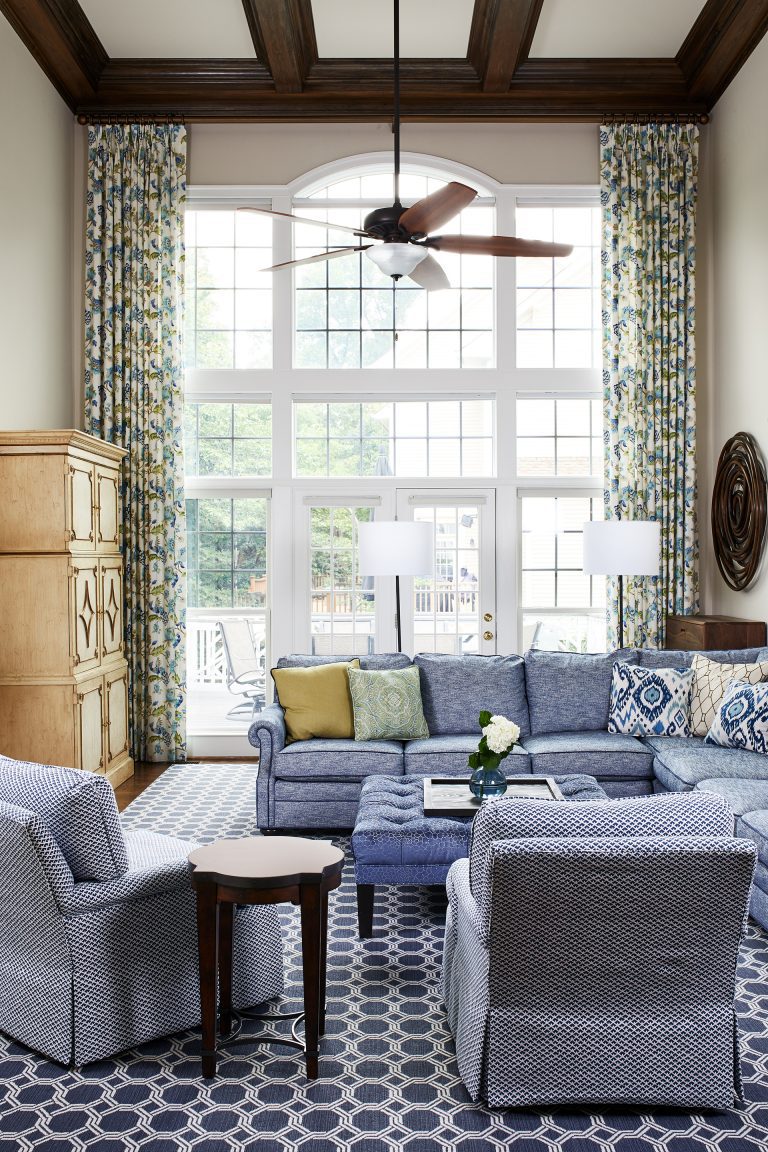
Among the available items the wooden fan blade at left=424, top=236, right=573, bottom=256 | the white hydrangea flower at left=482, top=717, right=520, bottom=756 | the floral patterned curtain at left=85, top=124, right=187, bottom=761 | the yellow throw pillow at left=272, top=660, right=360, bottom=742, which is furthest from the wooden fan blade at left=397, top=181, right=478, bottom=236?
the floral patterned curtain at left=85, top=124, right=187, bottom=761

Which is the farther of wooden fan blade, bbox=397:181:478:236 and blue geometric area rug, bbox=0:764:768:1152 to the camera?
wooden fan blade, bbox=397:181:478:236

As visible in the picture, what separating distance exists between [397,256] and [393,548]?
189 centimetres

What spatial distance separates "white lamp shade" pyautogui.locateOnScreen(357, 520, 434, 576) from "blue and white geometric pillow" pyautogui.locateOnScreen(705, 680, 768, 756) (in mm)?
1774

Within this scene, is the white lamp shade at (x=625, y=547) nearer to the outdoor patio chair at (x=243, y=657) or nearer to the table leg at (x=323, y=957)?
the outdoor patio chair at (x=243, y=657)

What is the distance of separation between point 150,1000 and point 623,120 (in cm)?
650

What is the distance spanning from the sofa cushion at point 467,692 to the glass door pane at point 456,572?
141 cm

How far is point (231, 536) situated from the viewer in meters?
6.95

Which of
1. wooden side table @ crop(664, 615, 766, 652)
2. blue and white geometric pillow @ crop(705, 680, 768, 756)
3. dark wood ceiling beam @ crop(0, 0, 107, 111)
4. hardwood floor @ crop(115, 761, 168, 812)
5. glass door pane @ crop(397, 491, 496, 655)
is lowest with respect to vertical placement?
hardwood floor @ crop(115, 761, 168, 812)

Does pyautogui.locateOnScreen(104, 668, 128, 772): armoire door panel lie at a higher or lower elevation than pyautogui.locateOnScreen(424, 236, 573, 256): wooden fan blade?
lower

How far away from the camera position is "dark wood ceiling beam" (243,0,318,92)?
555 centimetres

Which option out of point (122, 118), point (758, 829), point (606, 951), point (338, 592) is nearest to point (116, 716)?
point (338, 592)

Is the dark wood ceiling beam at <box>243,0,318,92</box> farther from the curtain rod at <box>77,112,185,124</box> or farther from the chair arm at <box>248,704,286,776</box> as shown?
the chair arm at <box>248,704,286,776</box>

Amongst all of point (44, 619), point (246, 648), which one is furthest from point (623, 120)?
point (44, 619)

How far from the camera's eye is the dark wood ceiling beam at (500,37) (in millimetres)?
5574
